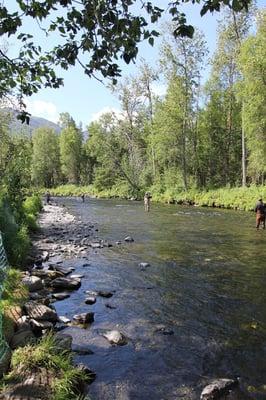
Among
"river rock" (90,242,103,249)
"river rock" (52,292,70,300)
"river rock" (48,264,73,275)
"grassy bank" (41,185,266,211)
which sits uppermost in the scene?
"grassy bank" (41,185,266,211)

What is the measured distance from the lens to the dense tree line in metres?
36.8

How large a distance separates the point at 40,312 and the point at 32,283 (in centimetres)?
259

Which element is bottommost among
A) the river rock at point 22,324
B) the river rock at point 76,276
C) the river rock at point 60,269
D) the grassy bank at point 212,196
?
the river rock at point 76,276

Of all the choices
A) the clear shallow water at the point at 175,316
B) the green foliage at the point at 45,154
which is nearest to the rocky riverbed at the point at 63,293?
the clear shallow water at the point at 175,316

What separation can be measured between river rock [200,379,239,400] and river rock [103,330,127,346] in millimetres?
2392

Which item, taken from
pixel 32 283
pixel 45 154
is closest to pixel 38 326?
pixel 32 283

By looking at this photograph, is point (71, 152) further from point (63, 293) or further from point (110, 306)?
point (110, 306)

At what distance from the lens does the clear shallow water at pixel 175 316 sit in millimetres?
7328

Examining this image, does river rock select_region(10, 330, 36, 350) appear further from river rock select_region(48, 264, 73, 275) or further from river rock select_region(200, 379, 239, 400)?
river rock select_region(48, 264, 73, 275)

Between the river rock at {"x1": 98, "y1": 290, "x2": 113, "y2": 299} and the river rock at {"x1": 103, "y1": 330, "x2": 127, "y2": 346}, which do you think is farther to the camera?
the river rock at {"x1": 98, "y1": 290, "x2": 113, "y2": 299}

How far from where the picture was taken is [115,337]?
8.84 meters

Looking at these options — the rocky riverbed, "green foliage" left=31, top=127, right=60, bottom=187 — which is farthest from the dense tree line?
"green foliage" left=31, top=127, right=60, bottom=187

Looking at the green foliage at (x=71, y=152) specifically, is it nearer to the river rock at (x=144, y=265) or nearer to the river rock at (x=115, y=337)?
the river rock at (x=144, y=265)

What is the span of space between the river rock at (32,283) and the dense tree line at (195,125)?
1685cm
